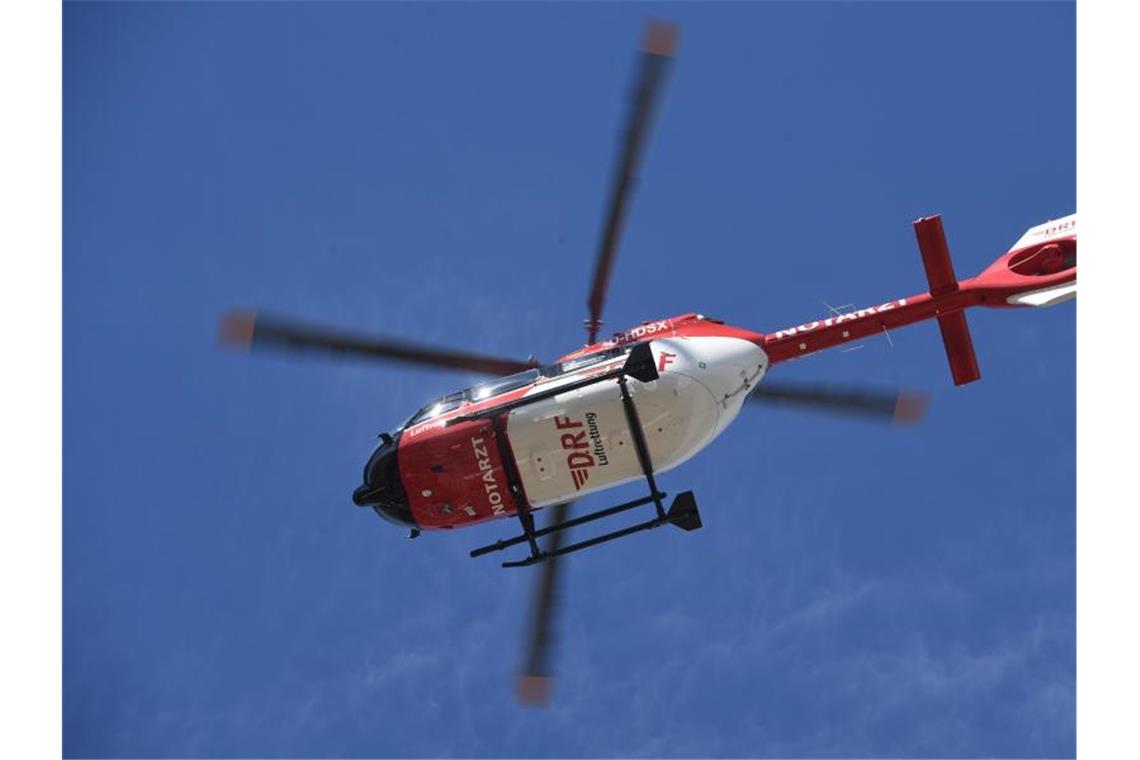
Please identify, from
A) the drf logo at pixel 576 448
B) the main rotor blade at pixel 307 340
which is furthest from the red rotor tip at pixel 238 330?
the drf logo at pixel 576 448

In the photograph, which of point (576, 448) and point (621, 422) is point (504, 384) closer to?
point (576, 448)

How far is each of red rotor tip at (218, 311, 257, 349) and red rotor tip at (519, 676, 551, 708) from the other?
6.55 metres

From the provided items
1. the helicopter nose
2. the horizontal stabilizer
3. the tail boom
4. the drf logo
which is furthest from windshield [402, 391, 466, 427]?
the tail boom

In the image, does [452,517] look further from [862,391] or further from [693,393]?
[862,391]

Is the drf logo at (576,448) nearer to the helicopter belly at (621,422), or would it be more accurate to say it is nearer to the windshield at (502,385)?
the helicopter belly at (621,422)

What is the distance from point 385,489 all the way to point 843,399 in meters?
6.86

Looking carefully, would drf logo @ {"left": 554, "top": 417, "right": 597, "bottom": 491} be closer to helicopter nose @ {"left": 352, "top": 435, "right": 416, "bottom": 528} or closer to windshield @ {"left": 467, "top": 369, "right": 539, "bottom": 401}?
windshield @ {"left": 467, "top": 369, "right": 539, "bottom": 401}

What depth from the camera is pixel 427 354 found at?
17.5 metres

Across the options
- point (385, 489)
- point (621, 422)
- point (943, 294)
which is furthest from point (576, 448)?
point (943, 294)

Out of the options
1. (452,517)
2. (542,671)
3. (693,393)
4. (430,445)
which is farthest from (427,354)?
(542,671)

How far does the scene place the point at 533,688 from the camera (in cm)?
1922

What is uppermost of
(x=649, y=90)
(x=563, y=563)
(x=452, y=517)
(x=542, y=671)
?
(x=649, y=90)

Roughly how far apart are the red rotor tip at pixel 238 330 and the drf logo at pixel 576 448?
434cm

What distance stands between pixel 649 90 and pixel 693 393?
4.34 m
